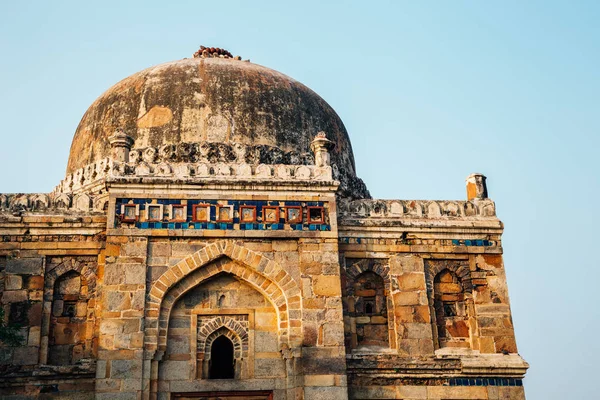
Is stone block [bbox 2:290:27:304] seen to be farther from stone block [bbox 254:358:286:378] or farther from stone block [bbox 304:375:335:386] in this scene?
stone block [bbox 304:375:335:386]

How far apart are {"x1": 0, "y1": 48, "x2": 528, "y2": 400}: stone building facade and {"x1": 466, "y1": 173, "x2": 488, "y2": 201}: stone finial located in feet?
0.15

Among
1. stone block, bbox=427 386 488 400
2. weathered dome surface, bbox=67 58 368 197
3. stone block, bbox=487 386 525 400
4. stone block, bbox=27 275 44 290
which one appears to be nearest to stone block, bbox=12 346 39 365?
stone block, bbox=27 275 44 290

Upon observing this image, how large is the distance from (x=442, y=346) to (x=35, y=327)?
19.0 ft

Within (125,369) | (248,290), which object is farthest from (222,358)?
(125,369)

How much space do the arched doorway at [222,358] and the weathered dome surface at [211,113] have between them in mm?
3442

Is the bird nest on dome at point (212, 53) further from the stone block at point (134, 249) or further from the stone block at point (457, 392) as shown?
the stone block at point (457, 392)

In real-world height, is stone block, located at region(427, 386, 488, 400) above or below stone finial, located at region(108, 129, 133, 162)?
below

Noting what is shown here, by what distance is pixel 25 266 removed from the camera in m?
11.5

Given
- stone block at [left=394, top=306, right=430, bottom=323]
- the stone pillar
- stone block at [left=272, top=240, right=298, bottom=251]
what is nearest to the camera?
the stone pillar

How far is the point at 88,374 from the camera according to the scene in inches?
432

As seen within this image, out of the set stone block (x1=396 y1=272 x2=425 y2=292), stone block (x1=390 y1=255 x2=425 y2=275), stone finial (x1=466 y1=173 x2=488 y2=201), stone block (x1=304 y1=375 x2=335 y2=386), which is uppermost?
stone finial (x1=466 y1=173 x2=488 y2=201)

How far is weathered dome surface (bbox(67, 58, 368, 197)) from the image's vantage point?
44.3ft

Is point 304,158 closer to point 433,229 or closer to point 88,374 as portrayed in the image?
point 433,229

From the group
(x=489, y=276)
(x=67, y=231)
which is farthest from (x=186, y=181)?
(x=489, y=276)
